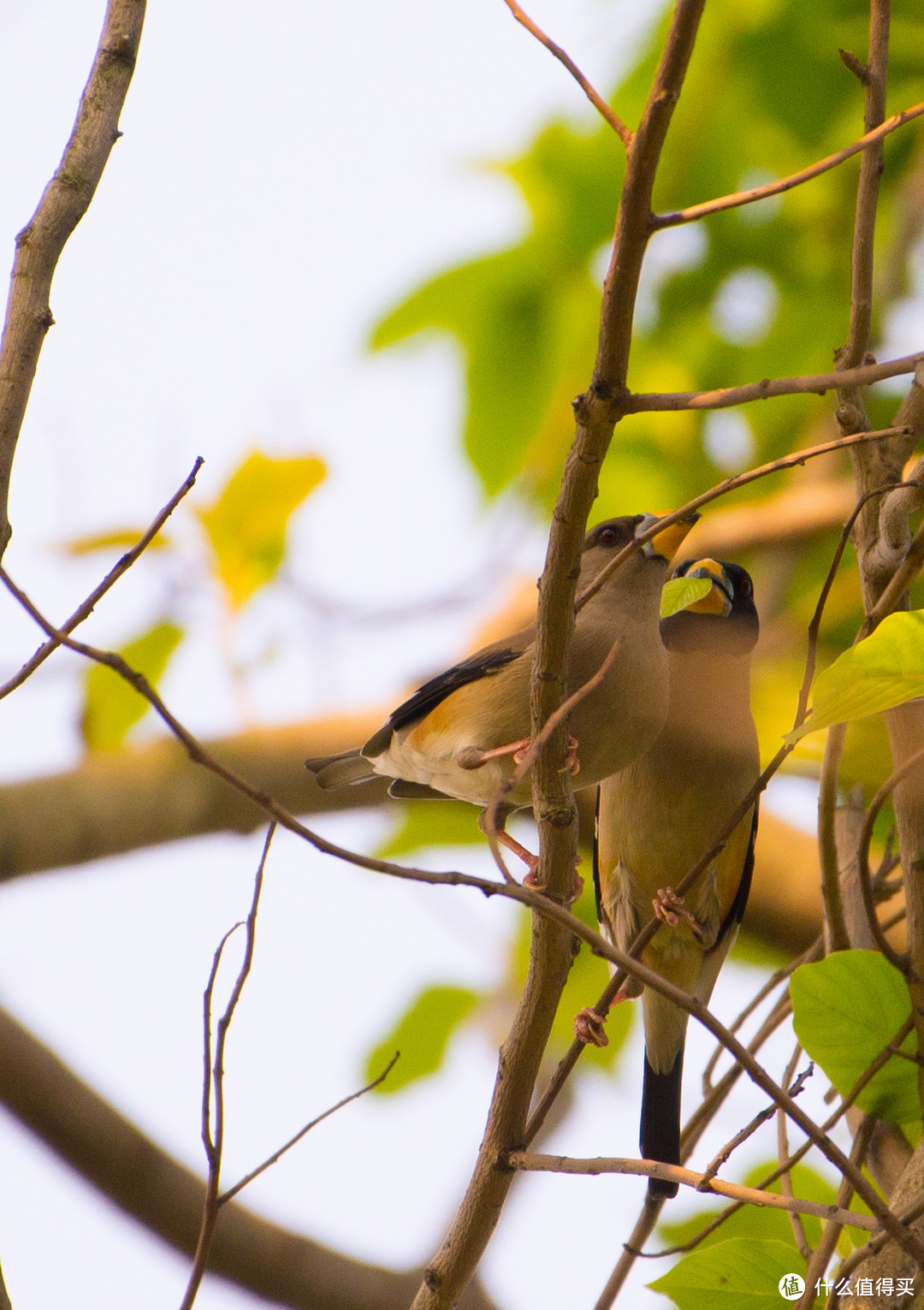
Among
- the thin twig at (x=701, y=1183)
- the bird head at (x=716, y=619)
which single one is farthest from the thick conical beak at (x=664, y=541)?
the thin twig at (x=701, y=1183)

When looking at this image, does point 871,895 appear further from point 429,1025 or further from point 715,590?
point 429,1025

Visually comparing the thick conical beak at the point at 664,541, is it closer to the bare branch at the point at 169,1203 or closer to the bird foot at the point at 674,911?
the bird foot at the point at 674,911

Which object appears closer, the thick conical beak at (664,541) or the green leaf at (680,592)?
the green leaf at (680,592)

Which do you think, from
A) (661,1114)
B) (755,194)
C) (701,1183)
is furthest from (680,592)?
(661,1114)

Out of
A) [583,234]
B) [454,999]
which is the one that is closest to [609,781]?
[454,999]

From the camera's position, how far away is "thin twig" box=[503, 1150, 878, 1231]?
1.62 metres

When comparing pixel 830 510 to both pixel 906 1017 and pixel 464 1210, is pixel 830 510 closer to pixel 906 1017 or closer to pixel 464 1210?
pixel 906 1017

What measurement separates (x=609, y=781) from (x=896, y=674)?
1346mm

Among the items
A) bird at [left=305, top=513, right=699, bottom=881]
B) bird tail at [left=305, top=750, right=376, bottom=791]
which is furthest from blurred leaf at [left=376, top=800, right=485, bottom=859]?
bird at [left=305, top=513, right=699, bottom=881]

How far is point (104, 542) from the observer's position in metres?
3.86

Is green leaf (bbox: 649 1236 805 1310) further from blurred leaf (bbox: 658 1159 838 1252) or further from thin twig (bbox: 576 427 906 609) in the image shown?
thin twig (bbox: 576 427 906 609)

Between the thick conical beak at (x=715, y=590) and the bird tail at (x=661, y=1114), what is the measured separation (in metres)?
1.00

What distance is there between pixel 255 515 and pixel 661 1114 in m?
1.99

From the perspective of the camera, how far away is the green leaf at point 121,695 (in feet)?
12.7
